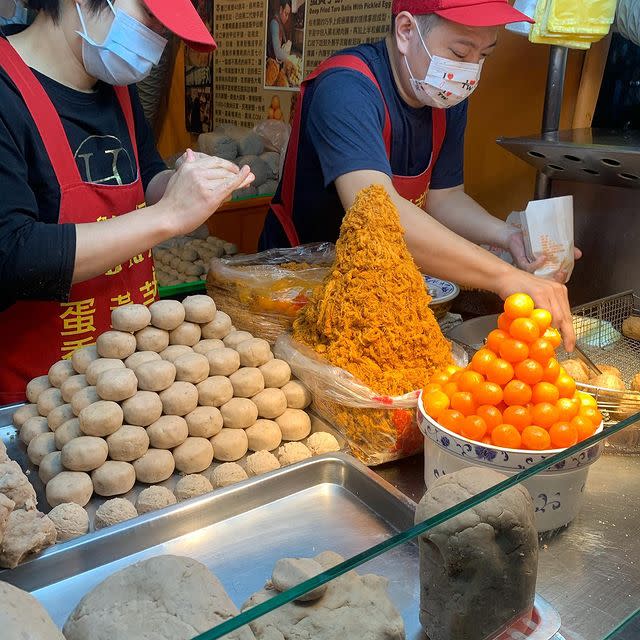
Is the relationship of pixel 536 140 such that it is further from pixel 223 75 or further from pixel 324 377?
pixel 223 75

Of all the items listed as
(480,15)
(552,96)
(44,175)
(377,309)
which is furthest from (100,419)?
(552,96)

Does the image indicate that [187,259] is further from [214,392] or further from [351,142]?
[214,392]

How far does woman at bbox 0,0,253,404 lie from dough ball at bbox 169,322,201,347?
271mm

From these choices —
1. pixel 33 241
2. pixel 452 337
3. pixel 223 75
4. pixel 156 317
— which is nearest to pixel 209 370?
pixel 156 317

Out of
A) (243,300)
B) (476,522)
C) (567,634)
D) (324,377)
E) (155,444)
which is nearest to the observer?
(476,522)

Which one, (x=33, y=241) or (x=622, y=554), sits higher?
(x=33, y=241)

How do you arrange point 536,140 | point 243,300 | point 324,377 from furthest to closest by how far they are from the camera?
point 536,140, point 243,300, point 324,377

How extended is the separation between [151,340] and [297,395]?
1.06 feet

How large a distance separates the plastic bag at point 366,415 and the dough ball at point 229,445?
197mm

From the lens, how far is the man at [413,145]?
1.81 metres

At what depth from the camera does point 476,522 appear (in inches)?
30.9

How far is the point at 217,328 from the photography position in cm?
153

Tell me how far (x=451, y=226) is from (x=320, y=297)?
1.16 meters

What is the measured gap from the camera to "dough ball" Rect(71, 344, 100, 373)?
1.42 meters
